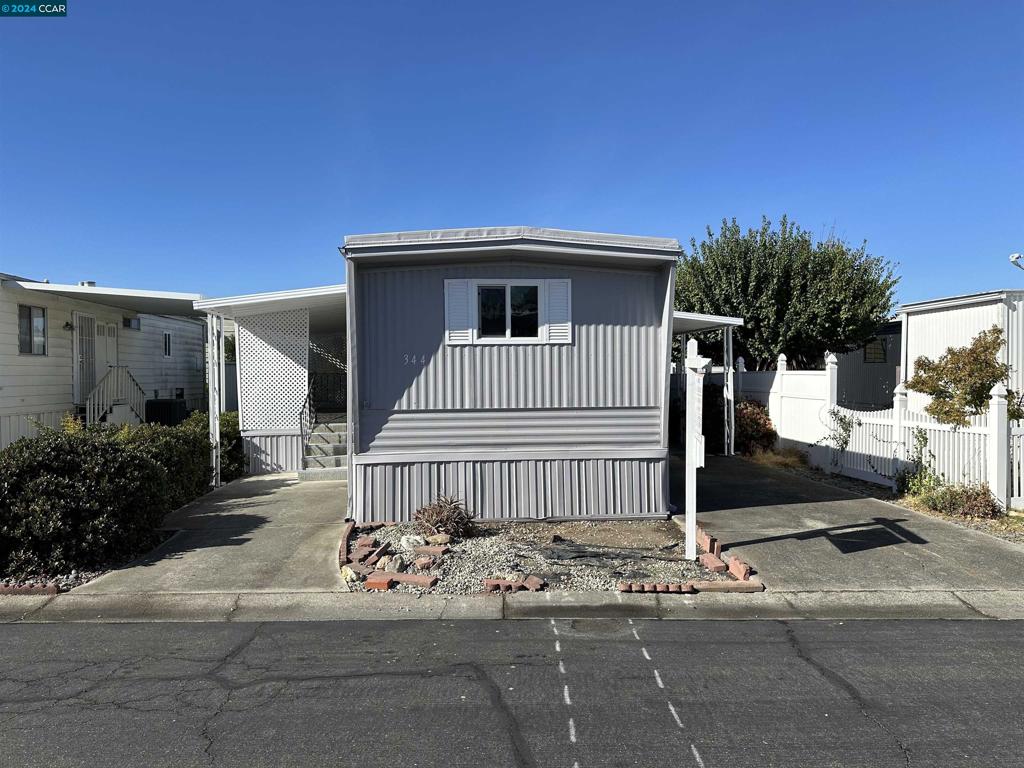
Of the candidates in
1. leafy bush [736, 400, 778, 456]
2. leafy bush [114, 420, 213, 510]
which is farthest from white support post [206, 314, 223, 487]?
leafy bush [736, 400, 778, 456]

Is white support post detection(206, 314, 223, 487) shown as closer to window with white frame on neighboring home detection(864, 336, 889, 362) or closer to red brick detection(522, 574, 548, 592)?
red brick detection(522, 574, 548, 592)

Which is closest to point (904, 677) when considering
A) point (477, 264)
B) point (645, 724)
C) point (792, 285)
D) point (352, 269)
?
point (645, 724)

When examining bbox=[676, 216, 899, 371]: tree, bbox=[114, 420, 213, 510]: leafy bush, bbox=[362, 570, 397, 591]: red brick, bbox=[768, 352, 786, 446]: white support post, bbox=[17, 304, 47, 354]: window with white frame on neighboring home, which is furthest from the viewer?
bbox=[676, 216, 899, 371]: tree

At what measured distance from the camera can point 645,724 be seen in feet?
12.2

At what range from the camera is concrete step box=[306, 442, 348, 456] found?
1244 centimetres

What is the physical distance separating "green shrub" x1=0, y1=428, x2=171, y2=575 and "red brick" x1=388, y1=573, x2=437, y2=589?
2.96 metres

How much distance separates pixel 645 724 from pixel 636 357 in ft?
18.6

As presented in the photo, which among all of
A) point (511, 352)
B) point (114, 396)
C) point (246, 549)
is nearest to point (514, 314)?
point (511, 352)

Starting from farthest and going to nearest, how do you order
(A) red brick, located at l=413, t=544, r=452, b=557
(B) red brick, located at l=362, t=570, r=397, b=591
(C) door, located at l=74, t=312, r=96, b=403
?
(C) door, located at l=74, t=312, r=96, b=403, (A) red brick, located at l=413, t=544, r=452, b=557, (B) red brick, located at l=362, t=570, r=397, b=591

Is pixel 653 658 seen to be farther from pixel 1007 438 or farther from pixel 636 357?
pixel 1007 438

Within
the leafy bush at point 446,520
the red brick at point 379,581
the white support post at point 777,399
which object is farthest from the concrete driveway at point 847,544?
the white support post at point 777,399

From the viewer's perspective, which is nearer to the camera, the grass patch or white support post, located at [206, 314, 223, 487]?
white support post, located at [206, 314, 223, 487]

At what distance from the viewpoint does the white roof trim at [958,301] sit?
11492mm

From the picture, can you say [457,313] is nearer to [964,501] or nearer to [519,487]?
[519,487]
